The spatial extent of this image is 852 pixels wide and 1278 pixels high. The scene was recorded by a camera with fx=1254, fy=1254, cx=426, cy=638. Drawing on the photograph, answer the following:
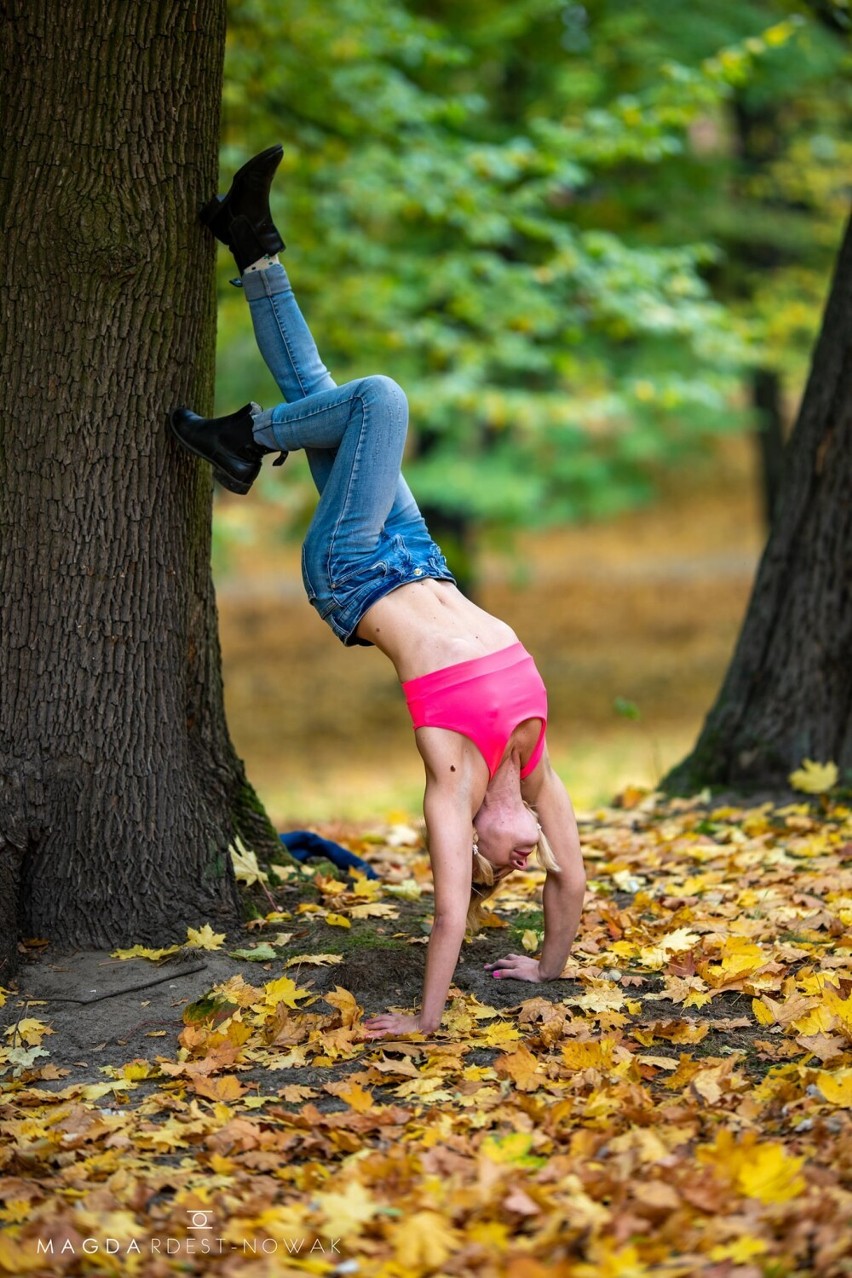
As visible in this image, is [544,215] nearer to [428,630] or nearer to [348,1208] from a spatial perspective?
[428,630]

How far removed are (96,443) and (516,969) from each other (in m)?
2.30

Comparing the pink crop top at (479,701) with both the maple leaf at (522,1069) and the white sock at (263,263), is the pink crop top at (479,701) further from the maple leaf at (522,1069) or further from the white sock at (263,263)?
the white sock at (263,263)

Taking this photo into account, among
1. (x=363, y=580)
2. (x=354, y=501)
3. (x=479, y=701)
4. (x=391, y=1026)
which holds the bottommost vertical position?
(x=391, y=1026)

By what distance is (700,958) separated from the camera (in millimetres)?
4312

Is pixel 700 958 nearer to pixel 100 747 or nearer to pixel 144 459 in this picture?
pixel 100 747

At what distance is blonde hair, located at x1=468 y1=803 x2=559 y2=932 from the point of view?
3914mm

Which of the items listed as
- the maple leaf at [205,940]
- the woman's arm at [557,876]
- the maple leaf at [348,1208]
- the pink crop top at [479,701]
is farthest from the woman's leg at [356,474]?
the maple leaf at [348,1208]

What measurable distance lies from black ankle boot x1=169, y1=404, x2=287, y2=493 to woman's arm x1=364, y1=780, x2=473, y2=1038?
1261mm

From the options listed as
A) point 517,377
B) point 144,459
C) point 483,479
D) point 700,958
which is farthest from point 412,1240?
point 517,377

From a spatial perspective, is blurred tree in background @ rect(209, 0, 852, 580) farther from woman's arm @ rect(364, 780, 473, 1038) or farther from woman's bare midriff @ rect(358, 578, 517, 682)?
woman's arm @ rect(364, 780, 473, 1038)

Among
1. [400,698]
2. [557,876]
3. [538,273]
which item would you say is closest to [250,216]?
[557,876]

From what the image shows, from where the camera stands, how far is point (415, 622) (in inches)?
157

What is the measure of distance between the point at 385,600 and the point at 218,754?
3.66ft

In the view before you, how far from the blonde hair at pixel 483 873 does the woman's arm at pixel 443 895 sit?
139 millimetres
